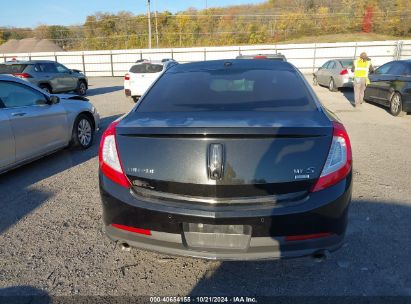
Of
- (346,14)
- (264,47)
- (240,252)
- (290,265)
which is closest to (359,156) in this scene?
(290,265)

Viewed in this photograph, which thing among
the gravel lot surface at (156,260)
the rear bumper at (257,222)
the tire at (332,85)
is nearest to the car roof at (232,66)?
the rear bumper at (257,222)

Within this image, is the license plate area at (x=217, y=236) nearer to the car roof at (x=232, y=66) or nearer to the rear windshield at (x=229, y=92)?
the rear windshield at (x=229, y=92)

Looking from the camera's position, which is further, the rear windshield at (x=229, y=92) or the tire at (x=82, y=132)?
the tire at (x=82, y=132)

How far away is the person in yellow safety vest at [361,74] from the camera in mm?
10910

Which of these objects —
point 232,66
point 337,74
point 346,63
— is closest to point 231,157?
point 232,66

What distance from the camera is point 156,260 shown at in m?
2.94

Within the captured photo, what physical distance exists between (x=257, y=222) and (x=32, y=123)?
4190 millimetres

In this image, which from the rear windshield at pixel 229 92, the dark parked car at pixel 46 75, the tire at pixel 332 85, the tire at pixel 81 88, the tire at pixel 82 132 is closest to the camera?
the rear windshield at pixel 229 92

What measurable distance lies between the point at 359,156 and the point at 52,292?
5.08 meters

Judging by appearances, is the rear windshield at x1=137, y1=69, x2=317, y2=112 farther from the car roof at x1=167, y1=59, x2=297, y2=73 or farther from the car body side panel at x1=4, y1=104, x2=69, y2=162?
the car body side panel at x1=4, y1=104, x2=69, y2=162

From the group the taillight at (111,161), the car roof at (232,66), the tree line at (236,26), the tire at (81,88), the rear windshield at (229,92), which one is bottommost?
the tire at (81,88)

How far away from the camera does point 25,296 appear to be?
2.51 metres

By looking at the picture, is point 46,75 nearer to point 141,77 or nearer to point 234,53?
point 141,77

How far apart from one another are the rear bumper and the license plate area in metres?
0.02
